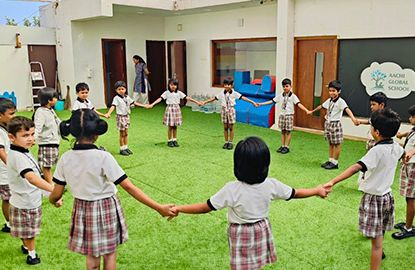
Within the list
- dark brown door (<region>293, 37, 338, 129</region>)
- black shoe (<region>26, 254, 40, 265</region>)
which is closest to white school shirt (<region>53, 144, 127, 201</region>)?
black shoe (<region>26, 254, 40, 265</region>)

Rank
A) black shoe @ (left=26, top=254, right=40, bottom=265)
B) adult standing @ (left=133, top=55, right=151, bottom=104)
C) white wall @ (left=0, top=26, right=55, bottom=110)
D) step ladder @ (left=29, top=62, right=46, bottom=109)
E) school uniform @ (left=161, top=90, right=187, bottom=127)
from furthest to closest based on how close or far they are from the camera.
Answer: adult standing @ (left=133, top=55, right=151, bottom=104) < step ladder @ (left=29, top=62, right=46, bottom=109) < white wall @ (left=0, top=26, right=55, bottom=110) < school uniform @ (left=161, top=90, right=187, bottom=127) < black shoe @ (left=26, top=254, right=40, bottom=265)

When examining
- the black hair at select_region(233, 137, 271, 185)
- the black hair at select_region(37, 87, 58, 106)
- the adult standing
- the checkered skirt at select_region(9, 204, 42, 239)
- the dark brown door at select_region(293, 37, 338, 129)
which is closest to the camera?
Answer: the black hair at select_region(233, 137, 271, 185)

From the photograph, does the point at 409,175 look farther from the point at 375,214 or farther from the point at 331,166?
the point at 331,166

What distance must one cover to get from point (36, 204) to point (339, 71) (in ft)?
19.0

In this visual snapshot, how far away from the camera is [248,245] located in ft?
6.04

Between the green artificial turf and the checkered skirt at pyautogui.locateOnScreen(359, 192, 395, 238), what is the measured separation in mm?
402

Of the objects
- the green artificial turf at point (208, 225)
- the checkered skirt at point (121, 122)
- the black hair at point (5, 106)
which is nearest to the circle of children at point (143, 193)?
the black hair at point (5, 106)

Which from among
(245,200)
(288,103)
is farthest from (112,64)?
(245,200)

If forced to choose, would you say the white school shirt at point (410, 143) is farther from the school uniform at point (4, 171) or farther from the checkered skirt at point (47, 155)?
the checkered skirt at point (47, 155)

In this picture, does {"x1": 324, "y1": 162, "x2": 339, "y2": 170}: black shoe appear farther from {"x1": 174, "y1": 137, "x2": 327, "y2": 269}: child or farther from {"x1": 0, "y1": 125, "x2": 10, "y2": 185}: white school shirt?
{"x1": 0, "y1": 125, "x2": 10, "y2": 185}: white school shirt

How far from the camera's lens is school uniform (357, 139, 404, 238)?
232 centimetres

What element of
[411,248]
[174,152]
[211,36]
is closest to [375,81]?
[174,152]

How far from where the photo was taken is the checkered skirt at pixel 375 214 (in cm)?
238

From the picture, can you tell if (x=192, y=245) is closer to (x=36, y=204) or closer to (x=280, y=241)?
(x=280, y=241)
